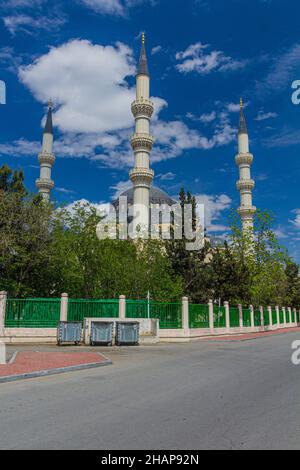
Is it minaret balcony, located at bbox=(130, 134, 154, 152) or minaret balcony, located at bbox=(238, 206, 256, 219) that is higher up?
minaret balcony, located at bbox=(130, 134, 154, 152)

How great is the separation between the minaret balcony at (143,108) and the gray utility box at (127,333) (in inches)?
1279

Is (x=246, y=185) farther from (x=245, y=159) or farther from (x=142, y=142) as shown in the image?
(x=142, y=142)

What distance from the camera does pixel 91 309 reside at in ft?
65.6

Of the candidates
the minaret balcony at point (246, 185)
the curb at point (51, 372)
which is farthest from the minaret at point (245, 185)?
the curb at point (51, 372)

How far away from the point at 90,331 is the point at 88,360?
631 cm

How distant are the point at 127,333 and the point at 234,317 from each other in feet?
43.6

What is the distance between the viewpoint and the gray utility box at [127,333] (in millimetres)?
18562

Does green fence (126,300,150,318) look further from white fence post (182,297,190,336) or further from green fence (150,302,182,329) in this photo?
white fence post (182,297,190,336)

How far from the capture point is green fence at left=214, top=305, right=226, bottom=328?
86.9ft

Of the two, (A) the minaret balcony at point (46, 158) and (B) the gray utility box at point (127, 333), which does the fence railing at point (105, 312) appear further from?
(A) the minaret balcony at point (46, 158)

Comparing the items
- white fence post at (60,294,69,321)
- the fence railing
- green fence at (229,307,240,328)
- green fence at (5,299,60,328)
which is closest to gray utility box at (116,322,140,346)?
the fence railing

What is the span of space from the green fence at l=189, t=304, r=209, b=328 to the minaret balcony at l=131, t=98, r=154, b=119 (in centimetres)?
2792

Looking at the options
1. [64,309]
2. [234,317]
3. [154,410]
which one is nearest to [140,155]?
[234,317]
